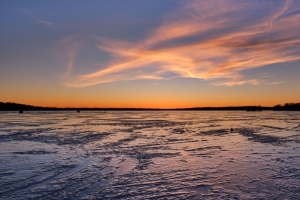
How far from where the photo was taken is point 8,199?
7746 mm

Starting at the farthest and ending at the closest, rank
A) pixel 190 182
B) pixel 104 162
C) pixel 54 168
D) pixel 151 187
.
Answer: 1. pixel 104 162
2. pixel 54 168
3. pixel 190 182
4. pixel 151 187

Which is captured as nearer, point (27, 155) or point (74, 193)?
point (74, 193)

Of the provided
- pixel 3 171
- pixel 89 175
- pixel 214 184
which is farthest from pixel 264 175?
pixel 3 171

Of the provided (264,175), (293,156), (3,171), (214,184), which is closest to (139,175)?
(214,184)

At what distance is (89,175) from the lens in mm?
10789

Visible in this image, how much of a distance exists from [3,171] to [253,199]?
10.0 metres

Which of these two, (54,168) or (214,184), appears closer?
(214,184)

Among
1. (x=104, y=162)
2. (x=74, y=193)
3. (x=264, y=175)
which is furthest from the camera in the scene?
(x=104, y=162)

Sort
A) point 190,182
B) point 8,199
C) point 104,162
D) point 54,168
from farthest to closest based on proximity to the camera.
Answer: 1. point 104,162
2. point 54,168
3. point 190,182
4. point 8,199

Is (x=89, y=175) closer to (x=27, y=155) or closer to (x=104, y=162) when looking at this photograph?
(x=104, y=162)

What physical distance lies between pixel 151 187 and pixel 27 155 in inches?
377

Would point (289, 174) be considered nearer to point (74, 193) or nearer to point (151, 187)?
point (151, 187)

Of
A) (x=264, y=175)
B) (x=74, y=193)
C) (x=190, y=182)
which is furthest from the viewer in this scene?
(x=264, y=175)

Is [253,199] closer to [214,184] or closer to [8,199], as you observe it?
[214,184]
